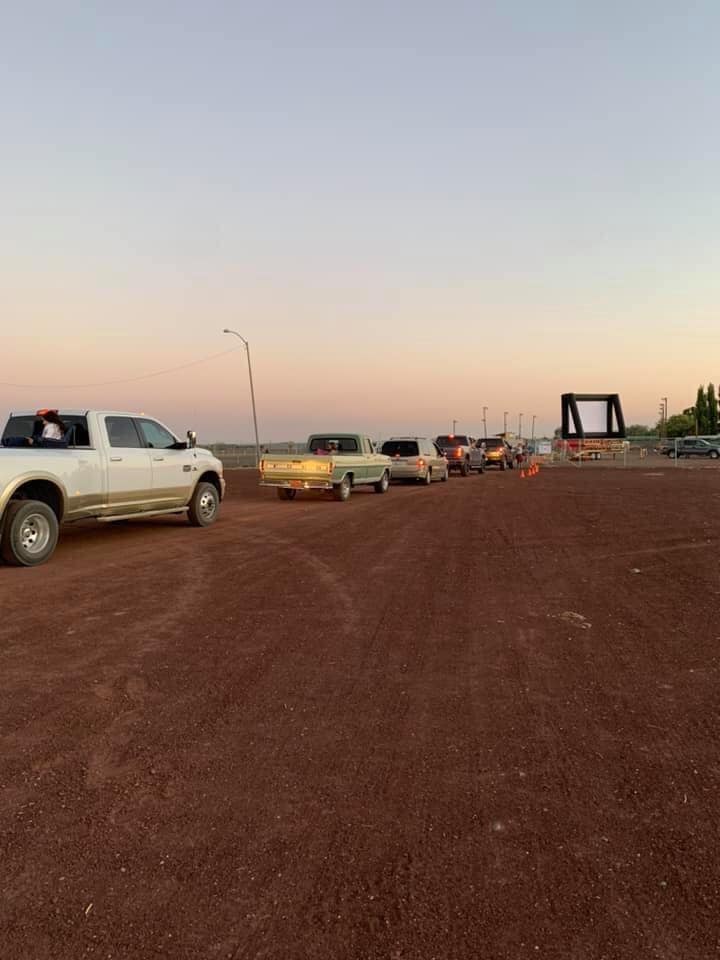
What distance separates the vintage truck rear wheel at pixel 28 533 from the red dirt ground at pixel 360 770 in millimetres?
1154

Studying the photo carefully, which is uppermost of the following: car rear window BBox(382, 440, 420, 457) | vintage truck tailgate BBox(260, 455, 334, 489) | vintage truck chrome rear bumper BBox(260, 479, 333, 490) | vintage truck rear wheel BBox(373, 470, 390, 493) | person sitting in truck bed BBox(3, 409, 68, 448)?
person sitting in truck bed BBox(3, 409, 68, 448)

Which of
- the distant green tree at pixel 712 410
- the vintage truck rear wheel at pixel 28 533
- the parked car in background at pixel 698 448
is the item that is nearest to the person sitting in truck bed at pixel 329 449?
the vintage truck rear wheel at pixel 28 533

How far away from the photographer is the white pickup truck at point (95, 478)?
904 cm

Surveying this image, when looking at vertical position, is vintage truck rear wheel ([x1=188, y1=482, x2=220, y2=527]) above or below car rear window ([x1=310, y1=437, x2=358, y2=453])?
below

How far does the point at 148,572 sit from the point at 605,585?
18.8 feet

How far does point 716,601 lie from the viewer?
7.16 meters

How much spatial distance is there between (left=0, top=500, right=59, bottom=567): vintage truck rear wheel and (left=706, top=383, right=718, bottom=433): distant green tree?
14482cm

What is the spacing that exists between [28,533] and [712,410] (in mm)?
147618

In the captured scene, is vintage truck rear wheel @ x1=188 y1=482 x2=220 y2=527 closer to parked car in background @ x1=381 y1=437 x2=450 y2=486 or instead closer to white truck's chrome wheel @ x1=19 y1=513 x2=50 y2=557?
white truck's chrome wheel @ x1=19 y1=513 x2=50 y2=557

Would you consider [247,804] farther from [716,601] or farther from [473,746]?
[716,601]

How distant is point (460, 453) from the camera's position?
111ft

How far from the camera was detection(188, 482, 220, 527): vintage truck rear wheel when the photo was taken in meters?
13.1

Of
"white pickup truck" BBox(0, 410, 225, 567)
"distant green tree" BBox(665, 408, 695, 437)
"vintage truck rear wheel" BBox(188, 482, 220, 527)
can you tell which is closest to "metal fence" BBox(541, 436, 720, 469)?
"vintage truck rear wheel" BBox(188, 482, 220, 527)

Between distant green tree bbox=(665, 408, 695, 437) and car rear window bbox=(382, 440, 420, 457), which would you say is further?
distant green tree bbox=(665, 408, 695, 437)
